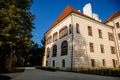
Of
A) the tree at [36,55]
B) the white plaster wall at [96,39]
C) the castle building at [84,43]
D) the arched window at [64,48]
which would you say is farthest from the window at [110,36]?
the tree at [36,55]

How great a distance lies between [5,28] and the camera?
17406 mm

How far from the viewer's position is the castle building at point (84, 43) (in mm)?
23203

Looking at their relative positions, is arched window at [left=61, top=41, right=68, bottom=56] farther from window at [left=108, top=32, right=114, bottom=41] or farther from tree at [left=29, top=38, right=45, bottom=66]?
tree at [left=29, top=38, right=45, bottom=66]

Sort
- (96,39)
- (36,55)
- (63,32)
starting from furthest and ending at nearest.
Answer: (36,55), (96,39), (63,32)

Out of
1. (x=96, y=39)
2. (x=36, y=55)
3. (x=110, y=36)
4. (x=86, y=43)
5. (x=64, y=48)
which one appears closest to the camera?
(x=86, y=43)

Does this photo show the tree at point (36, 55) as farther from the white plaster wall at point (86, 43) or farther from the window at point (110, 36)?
the window at point (110, 36)

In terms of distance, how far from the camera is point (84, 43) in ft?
80.7

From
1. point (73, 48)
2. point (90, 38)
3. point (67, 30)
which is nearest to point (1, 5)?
point (67, 30)

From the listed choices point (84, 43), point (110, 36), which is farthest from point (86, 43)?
point (110, 36)

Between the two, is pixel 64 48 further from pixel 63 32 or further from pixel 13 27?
pixel 13 27

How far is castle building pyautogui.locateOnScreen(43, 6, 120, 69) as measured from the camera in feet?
76.1

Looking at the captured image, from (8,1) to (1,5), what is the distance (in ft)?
4.84

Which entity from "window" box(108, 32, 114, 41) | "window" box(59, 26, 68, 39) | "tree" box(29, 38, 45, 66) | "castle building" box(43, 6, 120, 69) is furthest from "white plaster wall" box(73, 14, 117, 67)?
"tree" box(29, 38, 45, 66)

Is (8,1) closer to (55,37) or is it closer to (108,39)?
(55,37)
